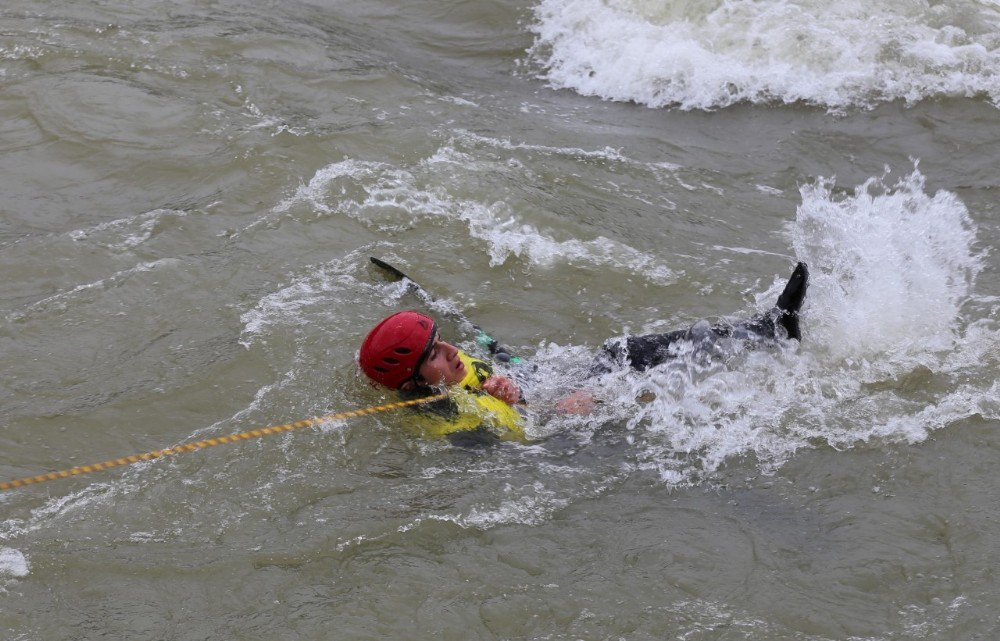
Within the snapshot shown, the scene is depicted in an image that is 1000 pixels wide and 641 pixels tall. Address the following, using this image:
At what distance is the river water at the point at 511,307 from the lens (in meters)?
4.34

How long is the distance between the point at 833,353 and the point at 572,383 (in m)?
1.59

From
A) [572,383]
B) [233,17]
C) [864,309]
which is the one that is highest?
[233,17]

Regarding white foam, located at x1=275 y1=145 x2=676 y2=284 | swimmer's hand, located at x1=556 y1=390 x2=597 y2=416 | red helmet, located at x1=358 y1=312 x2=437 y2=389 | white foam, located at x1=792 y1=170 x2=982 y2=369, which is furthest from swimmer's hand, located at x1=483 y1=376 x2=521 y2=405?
white foam, located at x1=792 y1=170 x2=982 y2=369

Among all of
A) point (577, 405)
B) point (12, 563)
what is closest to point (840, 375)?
point (577, 405)

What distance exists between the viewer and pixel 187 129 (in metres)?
8.38

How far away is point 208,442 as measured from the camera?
17.2 ft

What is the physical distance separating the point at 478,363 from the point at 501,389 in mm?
215

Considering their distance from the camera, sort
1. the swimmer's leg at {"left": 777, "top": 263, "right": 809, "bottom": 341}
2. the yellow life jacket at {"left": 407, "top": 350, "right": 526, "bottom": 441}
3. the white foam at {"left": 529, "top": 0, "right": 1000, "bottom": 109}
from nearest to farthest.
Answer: the yellow life jacket at {"left": 407, "top": 350, "right": 526, "bottom": 441} < the swimmer's leg at {"left": 777, "top": 263, "right": 809, "bottom": 341} < the white foam at {"left": 529, "top": 0, "right": 1000, "bottom": 109}

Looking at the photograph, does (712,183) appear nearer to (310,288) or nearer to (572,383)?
(572,383)

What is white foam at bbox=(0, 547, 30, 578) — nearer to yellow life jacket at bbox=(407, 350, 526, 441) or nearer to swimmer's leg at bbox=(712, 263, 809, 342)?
yellow life jacket at bbox=(407, 350, 526, 441)

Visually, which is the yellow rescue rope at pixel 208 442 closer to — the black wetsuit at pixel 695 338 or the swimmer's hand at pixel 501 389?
the swimmer's hand at pixel 501 389

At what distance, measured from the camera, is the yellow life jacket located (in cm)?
529

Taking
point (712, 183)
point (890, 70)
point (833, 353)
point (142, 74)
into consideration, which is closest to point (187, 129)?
point (142, 74)

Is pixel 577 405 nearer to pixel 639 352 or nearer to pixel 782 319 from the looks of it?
pixel 639 352
